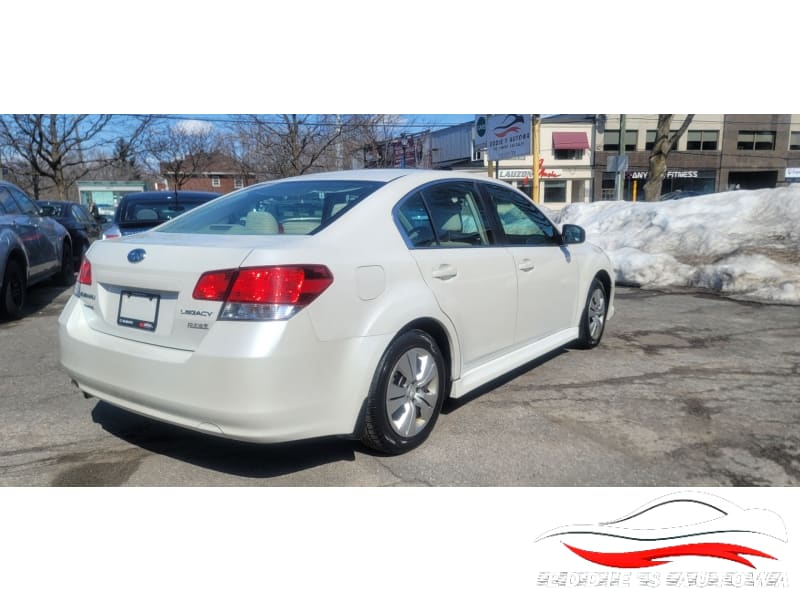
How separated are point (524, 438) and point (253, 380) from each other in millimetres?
1785

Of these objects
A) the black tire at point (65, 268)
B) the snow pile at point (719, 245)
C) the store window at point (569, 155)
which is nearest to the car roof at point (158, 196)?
the black tire at point (65, 268)

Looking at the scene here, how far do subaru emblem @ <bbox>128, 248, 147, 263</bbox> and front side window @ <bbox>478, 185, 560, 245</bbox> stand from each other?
2.35 metres

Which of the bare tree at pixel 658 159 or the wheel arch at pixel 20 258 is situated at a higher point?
the bare tree at pixel 658 159

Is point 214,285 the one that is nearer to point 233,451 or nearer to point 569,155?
point 233,451

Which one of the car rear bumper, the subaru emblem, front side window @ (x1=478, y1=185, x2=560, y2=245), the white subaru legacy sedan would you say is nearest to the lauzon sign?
front side window @ (x1=478, y1=185, x2=560, y2=245)

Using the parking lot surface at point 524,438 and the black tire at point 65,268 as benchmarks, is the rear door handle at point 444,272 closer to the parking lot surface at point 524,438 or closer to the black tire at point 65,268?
the parking lot surface at point 524,438

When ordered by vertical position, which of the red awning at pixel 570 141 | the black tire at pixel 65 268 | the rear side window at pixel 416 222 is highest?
the red awning at pixel 570 141

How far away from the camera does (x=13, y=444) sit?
137 inches

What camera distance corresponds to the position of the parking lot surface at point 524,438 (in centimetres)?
307

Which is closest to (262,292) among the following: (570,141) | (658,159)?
(658,159)

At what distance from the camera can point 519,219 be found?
4465 millimetres

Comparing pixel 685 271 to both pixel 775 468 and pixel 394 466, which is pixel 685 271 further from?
pixel 394 466

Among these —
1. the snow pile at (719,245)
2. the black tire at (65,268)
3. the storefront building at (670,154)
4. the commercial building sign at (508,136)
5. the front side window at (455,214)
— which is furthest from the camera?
the storefront building at (670,154)

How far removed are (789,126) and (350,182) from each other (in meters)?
51.6
